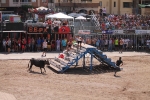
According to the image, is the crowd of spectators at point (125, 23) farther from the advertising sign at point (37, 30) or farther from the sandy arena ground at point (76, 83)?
the sandy arena ground at point (76, 83)

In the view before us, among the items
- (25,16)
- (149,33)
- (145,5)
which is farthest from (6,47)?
(145,5)

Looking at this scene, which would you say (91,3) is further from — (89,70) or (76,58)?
(76,58)

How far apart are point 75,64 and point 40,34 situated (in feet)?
32.7

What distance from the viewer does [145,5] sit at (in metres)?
66.3

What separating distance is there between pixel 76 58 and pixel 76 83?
4502 mm

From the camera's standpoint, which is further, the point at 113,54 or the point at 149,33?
the point at 149,33

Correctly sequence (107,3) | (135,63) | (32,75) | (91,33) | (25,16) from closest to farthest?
1. (32,75)
2. (135,63)
3. (91,33)
4. (25,16)
5. (107,3)

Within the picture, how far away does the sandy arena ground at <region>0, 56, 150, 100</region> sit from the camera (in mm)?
19469

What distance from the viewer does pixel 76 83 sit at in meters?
22.8

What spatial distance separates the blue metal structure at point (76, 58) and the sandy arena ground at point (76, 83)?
1.86ft

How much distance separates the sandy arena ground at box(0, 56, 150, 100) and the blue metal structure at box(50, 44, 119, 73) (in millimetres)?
567

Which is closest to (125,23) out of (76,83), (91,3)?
(91,3)

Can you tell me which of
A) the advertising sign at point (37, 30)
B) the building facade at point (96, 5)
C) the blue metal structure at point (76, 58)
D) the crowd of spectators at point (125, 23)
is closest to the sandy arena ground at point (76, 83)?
the blue metal structure at point (76, 58)

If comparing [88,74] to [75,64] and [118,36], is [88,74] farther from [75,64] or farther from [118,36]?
[118,36]
